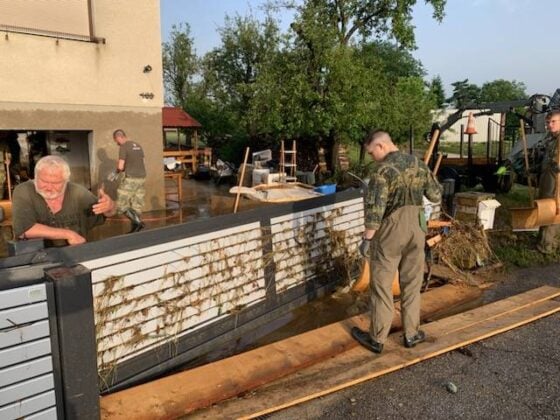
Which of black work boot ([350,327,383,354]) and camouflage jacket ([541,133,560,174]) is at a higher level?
camouflage jacket ([541,133,560,174])

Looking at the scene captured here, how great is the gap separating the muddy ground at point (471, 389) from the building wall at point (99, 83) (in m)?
7.73

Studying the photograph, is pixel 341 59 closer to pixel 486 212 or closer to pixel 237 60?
pixel 486 212

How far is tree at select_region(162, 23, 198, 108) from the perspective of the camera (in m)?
28.2

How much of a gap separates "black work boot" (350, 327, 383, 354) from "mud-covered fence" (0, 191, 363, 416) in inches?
36.8

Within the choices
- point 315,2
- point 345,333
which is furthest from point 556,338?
point 315,2

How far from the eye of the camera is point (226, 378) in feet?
11.1

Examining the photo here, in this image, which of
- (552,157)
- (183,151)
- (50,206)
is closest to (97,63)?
(50,206)

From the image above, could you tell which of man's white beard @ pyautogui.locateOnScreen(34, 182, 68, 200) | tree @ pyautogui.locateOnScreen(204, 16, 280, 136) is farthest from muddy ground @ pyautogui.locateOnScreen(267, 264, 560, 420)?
tree @ pyautogui.locateOnScreen(204, 16, 280, 136)

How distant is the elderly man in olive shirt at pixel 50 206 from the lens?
333 cm

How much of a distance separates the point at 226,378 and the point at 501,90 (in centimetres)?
7424

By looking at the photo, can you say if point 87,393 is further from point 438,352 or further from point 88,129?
point 88,129

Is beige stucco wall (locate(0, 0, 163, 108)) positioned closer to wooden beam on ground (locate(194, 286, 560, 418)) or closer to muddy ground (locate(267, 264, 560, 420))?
wooden beam on ground (locate(194, 286, 560, 418))

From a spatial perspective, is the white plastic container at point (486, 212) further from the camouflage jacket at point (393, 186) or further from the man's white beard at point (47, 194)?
the man's white beard at point (47, 194)

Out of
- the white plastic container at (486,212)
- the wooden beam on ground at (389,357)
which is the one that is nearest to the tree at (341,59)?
the white plastic container at (486,212)
